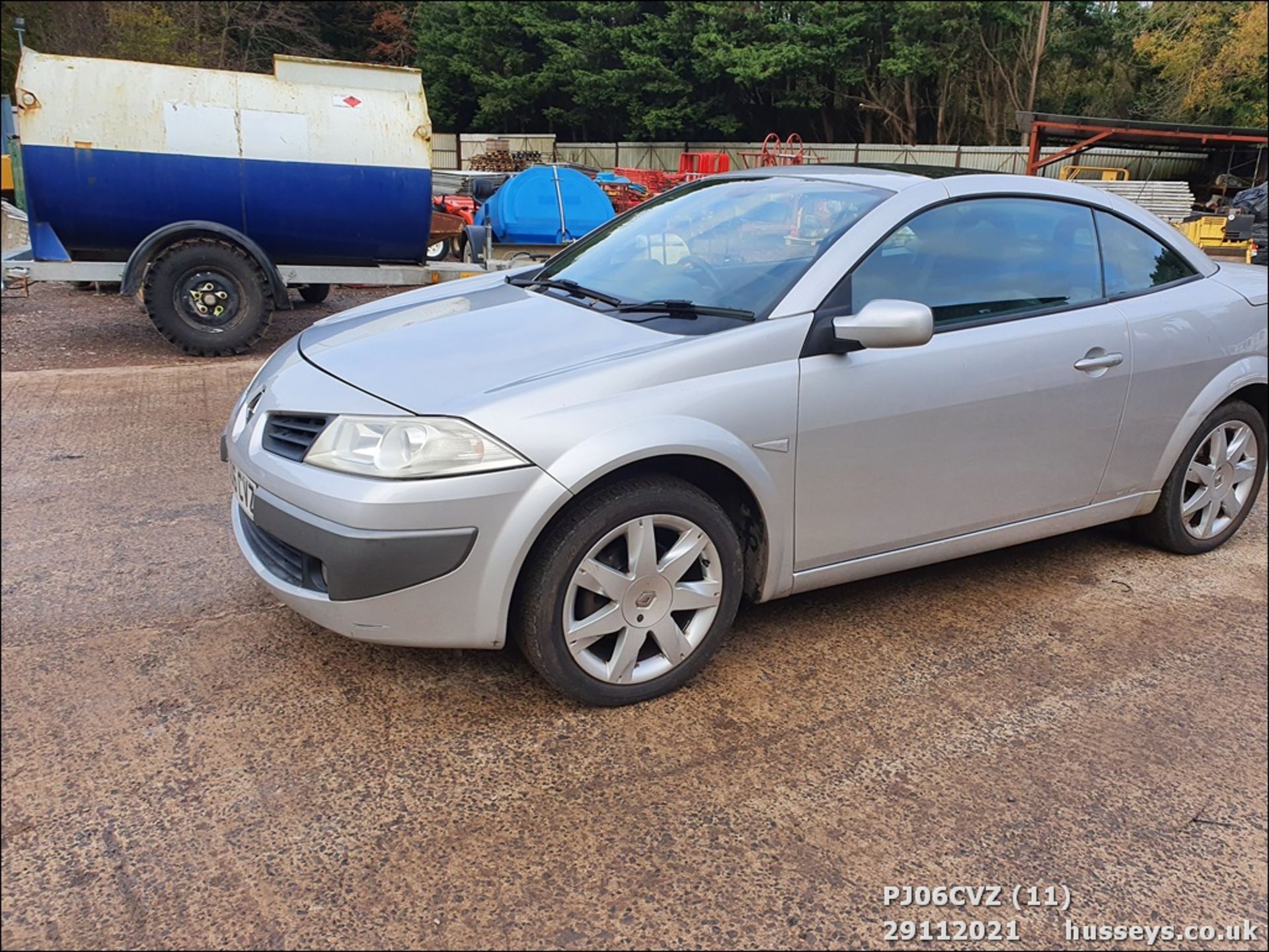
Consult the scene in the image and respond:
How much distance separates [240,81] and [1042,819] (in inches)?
295

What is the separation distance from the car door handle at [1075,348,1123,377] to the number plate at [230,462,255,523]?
2.79 metres

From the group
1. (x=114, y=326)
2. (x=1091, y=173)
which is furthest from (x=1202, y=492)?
(x=1091, y=173)

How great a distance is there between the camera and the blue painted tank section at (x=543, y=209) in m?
10.4

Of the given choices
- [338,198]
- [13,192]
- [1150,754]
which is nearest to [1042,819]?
[1150,754]

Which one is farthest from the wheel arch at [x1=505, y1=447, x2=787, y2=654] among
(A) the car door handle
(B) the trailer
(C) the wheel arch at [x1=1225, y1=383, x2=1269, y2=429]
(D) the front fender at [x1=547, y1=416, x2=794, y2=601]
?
(B) the trailer

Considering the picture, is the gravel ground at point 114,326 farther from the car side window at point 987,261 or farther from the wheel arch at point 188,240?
the car side window at point 987,261

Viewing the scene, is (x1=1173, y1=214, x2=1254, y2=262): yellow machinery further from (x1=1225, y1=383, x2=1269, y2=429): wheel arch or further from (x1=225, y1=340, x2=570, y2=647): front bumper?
(x1=225, y1=340, x2=570, y2=647): front bumper

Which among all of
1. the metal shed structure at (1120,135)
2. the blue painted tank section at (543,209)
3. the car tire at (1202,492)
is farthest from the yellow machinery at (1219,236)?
the car tire at (1202,492)

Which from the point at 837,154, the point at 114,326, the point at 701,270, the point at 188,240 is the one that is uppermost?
the point at 837,154

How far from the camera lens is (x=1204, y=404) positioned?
3.91 meters

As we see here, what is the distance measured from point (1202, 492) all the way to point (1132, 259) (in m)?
1.05

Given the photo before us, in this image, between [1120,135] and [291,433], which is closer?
[291,433]

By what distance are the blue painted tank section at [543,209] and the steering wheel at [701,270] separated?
7053 millimetres

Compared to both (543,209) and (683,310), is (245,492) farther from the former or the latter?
(543,209)
